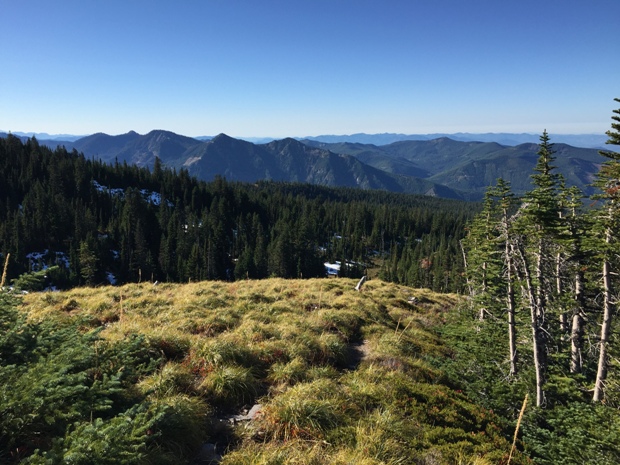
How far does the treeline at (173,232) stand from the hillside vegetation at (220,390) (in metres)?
74.6

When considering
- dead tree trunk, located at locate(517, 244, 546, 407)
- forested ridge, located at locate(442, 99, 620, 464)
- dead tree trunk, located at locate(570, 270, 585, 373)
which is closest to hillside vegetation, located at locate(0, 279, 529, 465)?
forested ridge, located at locate(442, 99, 620, 464)

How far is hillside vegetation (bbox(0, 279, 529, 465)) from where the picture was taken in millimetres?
4008

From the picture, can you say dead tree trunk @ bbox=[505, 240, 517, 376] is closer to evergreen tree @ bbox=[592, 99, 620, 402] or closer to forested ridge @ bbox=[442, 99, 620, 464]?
forested ridge @ bbox=[442, 99, 620, 464]

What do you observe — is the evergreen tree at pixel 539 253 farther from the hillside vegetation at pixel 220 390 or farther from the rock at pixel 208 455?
the rock at pixel 208 455

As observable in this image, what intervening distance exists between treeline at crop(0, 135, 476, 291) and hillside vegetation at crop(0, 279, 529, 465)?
245ft

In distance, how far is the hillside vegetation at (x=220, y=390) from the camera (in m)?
4.01

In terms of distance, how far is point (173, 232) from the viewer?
356ft

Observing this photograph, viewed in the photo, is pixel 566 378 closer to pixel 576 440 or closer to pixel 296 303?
pixel 576 440

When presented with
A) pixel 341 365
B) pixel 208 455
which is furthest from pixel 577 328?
pixel 208 455

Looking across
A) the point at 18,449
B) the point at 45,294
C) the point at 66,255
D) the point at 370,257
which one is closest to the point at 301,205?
the point at 370,257

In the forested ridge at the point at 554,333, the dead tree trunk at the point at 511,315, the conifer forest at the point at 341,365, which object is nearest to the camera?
the conifer forest at the point at 341,365

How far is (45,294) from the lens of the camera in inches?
584

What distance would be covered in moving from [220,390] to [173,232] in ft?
363

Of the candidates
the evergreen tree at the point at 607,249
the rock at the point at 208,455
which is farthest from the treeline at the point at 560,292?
the rock at the point at 208,455
